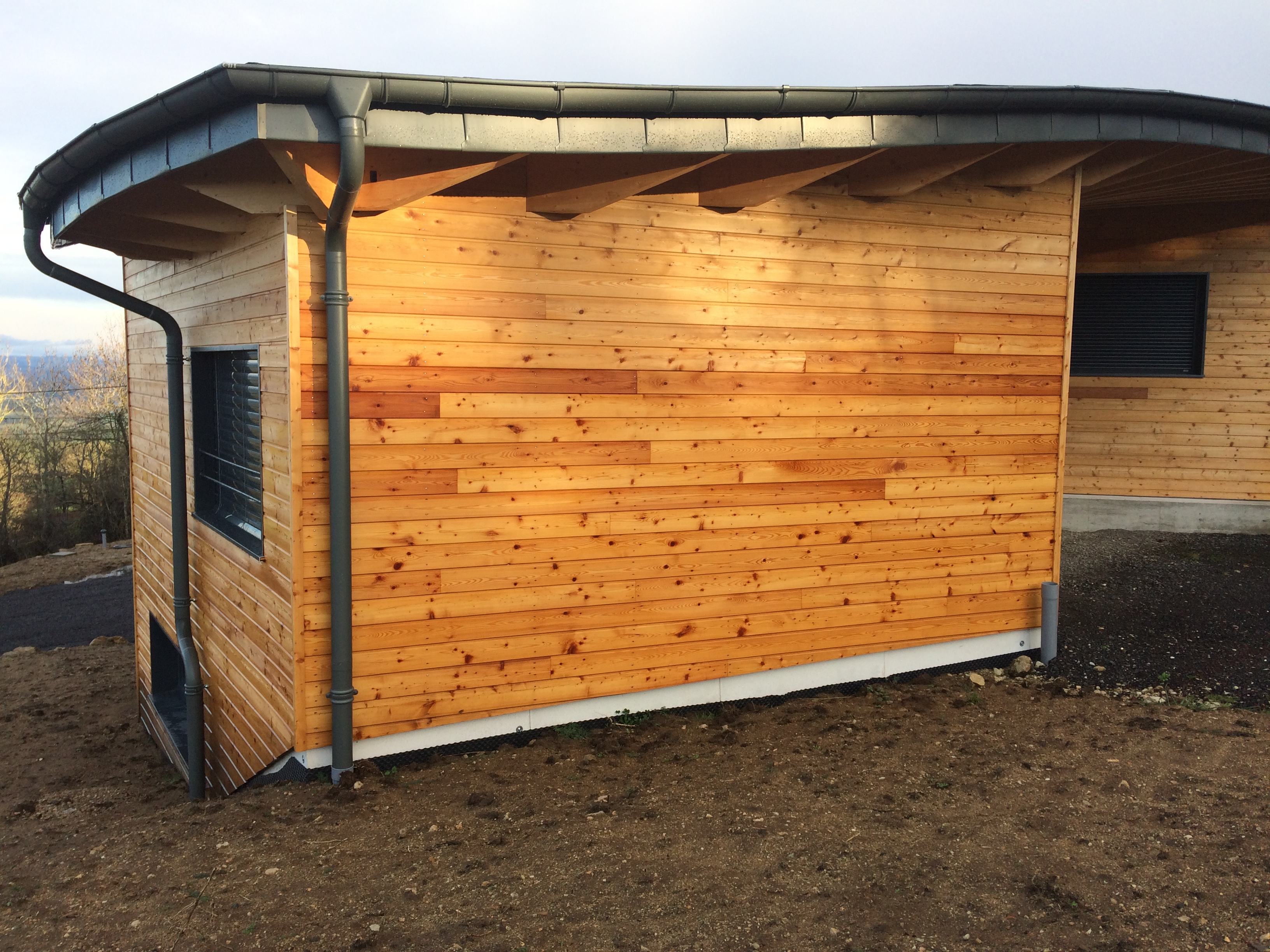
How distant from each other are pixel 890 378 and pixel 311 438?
131 inches

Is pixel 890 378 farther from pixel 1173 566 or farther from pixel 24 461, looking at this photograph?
pixel 24 461

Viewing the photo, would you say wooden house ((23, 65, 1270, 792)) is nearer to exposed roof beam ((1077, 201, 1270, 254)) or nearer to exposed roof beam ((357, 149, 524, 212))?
exposed roof beam ((357, 149, 524, 212))

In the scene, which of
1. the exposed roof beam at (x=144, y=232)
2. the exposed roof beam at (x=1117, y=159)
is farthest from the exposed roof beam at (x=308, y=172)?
the exposed roof beam at (x=1117, y=159)

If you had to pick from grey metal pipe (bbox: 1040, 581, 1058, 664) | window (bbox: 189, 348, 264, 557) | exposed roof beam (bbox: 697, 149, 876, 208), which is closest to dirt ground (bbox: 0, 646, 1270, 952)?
grey metal pipe (bbox: 1040, 581, 1058, 664)

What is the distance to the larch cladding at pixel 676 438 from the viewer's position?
4418 mm

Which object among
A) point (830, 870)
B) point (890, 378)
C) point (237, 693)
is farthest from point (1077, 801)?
point (237, 693)

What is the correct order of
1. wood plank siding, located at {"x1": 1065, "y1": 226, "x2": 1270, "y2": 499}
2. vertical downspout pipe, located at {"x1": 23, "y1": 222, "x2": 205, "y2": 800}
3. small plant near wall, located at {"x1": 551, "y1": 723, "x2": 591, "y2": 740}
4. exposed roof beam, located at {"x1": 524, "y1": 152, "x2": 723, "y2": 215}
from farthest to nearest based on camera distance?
1. wood plank siding, located at {"x1": 1065, "y1": 226, "x2": 1270, "y2": 499}
2. vertical downspout pipe, located at {"x1": 23, "y1": 222, "x2": 205, "y2": 800}
3. small plant near wall, located at {"x1": 551, "y1": 723, "x2": 591, "y2": 740}
4. exposed roof beam, located at {"x1": 524, "y1": 152, "x2": 723, "y2": 215}

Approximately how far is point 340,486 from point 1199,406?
8950 mm

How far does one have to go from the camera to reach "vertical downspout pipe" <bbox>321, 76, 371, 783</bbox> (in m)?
4.05

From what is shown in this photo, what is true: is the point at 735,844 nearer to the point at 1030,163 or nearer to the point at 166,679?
the point at 1030,163

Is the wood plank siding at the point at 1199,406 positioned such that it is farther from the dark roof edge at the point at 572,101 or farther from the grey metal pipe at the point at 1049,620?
the dark roof edge at the point at 572,101

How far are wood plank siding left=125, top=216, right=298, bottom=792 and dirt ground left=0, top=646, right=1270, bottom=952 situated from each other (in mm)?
638

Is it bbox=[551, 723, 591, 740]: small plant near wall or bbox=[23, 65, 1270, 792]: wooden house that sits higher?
bbox=[23, 65, 1270, 792]: wooden house

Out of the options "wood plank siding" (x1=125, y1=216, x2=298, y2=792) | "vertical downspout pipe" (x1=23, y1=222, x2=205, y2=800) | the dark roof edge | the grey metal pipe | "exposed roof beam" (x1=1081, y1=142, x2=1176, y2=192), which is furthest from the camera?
the grey metal pipe
